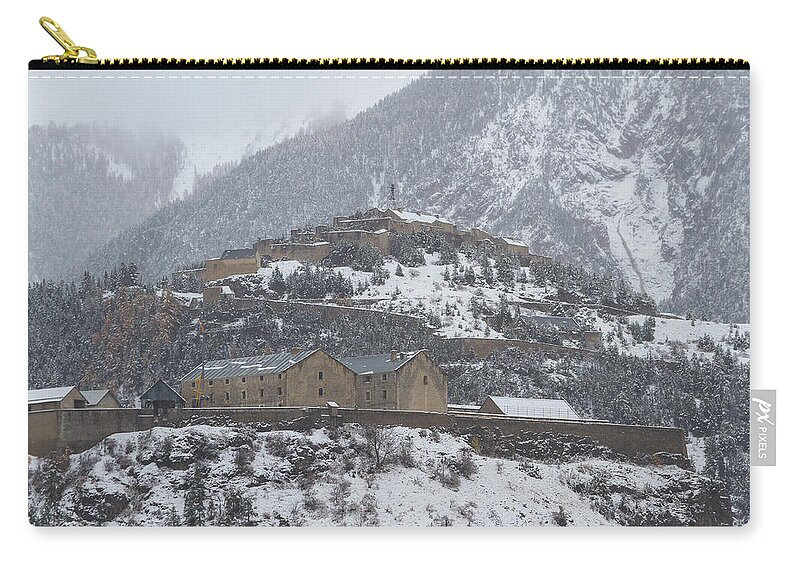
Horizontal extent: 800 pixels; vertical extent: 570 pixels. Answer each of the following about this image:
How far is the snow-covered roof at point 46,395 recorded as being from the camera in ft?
17.2

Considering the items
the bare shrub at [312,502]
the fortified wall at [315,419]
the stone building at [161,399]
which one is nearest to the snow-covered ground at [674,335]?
the fortified wall at [315,419]

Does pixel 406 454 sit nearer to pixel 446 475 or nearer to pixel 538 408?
pixel 446 475

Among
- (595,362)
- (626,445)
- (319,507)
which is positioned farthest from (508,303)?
(319,507)

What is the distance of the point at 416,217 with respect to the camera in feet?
17.9

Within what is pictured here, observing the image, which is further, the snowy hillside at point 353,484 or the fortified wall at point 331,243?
the fortified wall at point 331,243

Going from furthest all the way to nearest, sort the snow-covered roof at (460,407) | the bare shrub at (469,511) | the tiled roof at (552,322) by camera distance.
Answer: the tiled roof at (552,322), the snow-covered roof at (460,407), the bare shrub at (469,511)

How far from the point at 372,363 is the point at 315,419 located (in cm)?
45

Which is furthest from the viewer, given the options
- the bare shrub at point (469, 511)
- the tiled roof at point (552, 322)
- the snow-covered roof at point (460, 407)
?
the tiled roof at point (552, 322)

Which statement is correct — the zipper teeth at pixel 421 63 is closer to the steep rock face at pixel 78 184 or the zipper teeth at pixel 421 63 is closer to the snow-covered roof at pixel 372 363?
the steep rock face at pixel 78 184

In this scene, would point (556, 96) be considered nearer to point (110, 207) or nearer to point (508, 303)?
point (508, 303)

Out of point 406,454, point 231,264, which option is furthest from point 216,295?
point 406,454

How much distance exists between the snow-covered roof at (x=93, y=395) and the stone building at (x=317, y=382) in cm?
44
